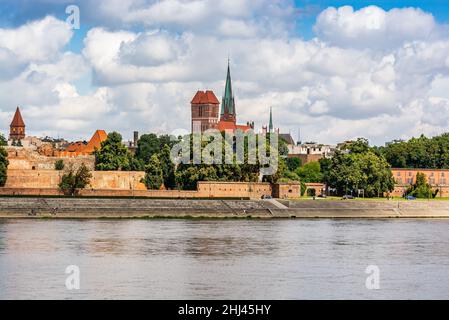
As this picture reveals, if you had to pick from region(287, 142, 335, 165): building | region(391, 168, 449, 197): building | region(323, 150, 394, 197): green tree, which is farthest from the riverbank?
region(287, 142, 335, 165): building

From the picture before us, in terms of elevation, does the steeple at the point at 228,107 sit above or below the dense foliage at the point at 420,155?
above

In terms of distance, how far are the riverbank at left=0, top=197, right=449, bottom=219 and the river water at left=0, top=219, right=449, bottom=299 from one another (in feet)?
23.0

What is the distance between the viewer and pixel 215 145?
321 feet

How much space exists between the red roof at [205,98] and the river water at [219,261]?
349 ft

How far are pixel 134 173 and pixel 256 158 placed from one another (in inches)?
487

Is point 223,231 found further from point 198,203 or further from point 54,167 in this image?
point 54,167

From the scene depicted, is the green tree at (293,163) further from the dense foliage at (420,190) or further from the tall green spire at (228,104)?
the dense foliage at (420,190)

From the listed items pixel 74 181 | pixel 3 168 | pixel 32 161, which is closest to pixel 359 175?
pixel 74 181

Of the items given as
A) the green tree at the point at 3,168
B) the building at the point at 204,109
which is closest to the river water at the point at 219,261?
the green tree at the point at 3,168

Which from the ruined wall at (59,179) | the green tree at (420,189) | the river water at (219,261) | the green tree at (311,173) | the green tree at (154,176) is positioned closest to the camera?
the river water at (219,261)

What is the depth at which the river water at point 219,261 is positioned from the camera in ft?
127

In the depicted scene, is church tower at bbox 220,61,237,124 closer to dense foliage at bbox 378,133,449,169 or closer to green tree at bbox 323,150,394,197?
dense foliage at bbox 378,133,449,169

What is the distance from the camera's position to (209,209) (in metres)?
86.8

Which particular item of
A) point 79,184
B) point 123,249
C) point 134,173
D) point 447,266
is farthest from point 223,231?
point 134,173
